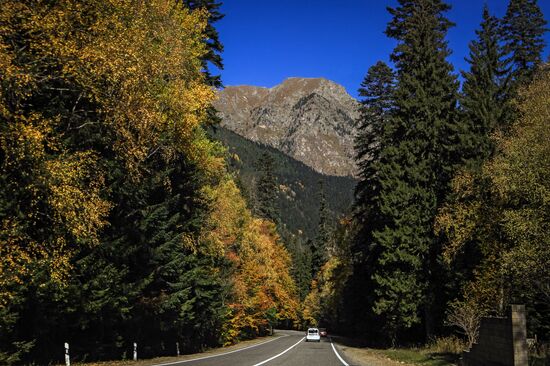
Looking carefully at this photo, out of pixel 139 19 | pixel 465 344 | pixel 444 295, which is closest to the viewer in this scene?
pixel 139 19

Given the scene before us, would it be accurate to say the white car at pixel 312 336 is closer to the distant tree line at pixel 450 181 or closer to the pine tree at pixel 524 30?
the distant tree line at pixel 450 181

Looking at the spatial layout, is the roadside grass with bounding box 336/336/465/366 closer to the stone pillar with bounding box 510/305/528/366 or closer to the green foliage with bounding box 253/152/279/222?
the stone pillar with bounding box 510/305/528/366

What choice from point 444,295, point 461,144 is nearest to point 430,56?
point 461,144

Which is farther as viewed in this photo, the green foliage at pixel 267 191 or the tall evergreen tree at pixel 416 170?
the green foliage at pixel 267 191

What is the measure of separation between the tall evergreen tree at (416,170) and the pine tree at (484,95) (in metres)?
1.05

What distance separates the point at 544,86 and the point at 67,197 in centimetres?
1952

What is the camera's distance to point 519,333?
41.3 feet

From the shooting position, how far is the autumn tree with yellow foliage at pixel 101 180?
36.1 feet

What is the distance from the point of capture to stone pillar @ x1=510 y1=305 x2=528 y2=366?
488 inches

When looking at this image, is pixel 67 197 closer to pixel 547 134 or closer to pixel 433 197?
pixel 547 134

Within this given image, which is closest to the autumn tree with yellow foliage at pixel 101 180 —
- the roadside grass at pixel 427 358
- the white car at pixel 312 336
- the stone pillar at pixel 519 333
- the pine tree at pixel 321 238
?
the stone pillar at pixel 519 333

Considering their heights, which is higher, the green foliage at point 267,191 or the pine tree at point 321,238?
the green foliage at point 267,191

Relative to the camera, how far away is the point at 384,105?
36.9m

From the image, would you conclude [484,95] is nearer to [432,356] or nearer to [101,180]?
[432,356]
